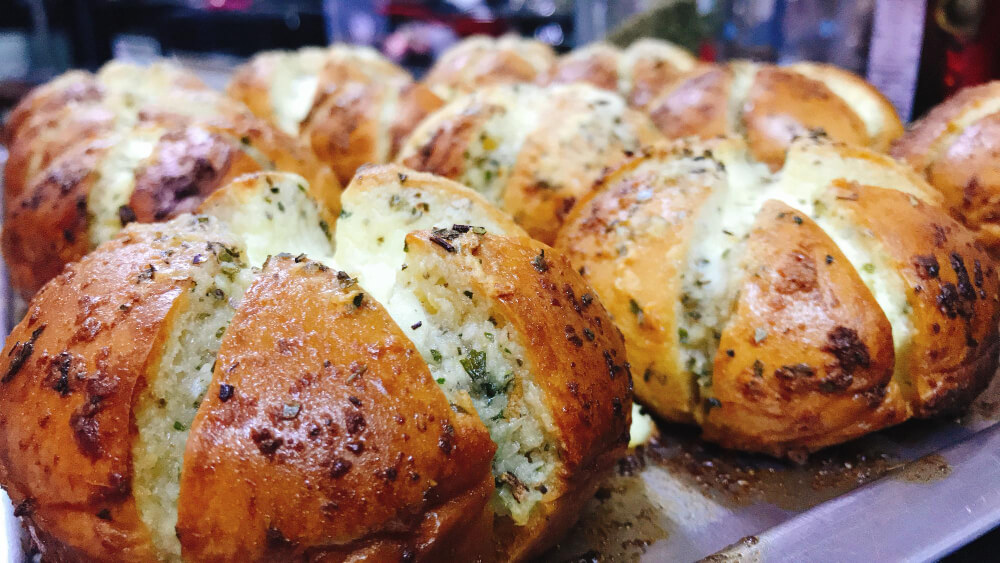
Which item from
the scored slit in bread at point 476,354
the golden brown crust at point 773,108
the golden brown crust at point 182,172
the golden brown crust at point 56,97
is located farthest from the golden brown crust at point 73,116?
the golden brown crust at point 773,108

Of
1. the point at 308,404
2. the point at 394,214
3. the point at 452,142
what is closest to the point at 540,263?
the point at 394,214

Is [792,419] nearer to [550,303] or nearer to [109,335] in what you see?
[550,303]

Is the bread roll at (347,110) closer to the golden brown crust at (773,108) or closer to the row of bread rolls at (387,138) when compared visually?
the row of bread rolls at (387,138)

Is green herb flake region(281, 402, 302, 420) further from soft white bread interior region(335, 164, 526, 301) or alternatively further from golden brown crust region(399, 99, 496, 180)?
golden brown crust region(399, 99, 496, 180)

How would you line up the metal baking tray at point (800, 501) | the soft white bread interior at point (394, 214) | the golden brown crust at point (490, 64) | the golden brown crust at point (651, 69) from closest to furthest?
the metal baking tray at point (800, 501) → the soft white bread interior at point (394, 214) → the golden brown crust at point (651, 69) → the golden brown crust at point (490, 64)

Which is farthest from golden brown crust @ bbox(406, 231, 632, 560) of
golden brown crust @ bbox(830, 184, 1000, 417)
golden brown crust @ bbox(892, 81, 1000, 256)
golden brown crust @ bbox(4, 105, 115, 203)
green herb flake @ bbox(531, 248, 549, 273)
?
golden brown crust @ bbox(4, 105, 115, 203)

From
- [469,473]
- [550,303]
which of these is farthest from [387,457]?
[550,303]

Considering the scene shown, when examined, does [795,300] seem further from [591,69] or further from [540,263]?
[591,69]
